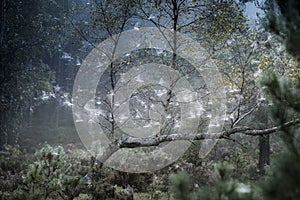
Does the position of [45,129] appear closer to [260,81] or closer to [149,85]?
[149,85]

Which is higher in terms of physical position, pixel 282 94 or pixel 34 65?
pixel 34 65

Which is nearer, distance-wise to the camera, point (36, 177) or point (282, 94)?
point (282, 94)

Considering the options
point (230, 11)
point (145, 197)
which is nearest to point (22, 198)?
point (145, 197)

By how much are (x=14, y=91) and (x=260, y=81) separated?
1484 cm

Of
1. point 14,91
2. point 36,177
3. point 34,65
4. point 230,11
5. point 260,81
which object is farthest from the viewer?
point 34,65

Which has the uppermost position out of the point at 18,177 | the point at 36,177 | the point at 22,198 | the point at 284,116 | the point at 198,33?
the point at 198,33

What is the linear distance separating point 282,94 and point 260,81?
0.19m

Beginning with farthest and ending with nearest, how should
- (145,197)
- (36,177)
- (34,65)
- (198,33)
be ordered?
(34,65) < (145,197) < (198,33) < (36,177)

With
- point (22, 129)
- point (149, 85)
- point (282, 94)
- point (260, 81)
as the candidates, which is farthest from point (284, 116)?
point (22, 129)

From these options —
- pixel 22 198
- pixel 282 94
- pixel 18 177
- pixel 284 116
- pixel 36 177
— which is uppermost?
pixel 282 94

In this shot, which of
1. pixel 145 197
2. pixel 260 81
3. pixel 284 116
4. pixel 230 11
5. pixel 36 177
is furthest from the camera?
pixel 145 197

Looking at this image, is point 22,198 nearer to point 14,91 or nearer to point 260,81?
point 260,81

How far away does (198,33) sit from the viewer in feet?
21.6

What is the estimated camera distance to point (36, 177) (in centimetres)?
463
